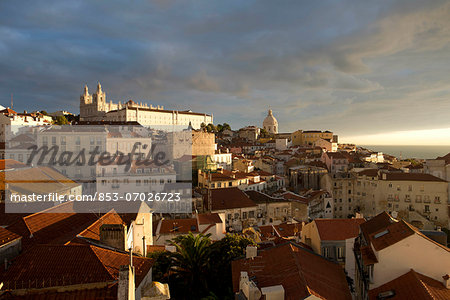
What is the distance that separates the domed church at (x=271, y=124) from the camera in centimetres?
14688

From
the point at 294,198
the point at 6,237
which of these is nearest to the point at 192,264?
the point at 6,237

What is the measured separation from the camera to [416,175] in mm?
47562

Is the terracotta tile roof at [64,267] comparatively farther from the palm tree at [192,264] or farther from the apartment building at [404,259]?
the apartment building at [404,259]

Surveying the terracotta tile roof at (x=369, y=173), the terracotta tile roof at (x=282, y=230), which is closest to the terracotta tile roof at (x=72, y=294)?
the terracotta tile roof at (x=282, y=230)

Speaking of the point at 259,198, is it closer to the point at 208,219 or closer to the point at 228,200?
the point at 228,200

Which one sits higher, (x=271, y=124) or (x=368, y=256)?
(x=271, y=124)

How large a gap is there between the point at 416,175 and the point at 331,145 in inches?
1808

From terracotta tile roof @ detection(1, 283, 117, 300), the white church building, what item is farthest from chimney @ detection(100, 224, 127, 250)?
the white church building

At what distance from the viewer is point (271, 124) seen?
14762 cm

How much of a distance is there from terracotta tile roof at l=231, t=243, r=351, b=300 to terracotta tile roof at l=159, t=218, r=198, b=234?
11205 mm

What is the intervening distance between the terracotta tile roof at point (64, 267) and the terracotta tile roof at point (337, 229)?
437 inches

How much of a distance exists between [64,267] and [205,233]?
619 inches

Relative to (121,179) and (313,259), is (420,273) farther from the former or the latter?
(121,179)

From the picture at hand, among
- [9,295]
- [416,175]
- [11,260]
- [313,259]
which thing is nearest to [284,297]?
[313,259]
